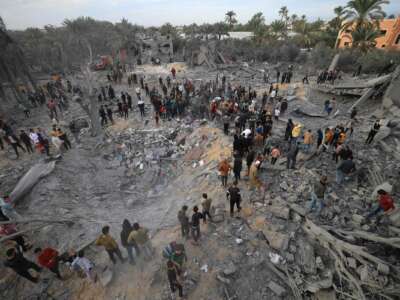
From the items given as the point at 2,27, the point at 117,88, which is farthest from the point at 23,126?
the point at 117,88

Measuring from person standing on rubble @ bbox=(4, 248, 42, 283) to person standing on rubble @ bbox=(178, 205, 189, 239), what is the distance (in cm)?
365

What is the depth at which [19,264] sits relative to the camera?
470 centimetres

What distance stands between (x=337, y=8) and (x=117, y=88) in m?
26.4

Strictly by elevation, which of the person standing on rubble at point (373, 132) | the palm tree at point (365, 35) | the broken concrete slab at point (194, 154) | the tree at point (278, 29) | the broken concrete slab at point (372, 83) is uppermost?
the tree at point (278, 29)

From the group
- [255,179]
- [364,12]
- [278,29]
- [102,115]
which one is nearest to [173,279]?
[255,179]

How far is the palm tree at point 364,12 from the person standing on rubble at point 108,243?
25509 millimetres

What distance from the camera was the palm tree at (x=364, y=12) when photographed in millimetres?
17922

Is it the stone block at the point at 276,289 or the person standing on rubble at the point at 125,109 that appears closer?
the stone block at the point at 276,289

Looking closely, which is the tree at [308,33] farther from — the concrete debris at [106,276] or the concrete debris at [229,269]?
the concrete debris at [106,276]

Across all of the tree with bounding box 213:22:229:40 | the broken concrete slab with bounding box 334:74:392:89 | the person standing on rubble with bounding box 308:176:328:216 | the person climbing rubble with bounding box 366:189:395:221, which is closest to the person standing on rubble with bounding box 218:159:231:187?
the person standing on rubble with bounding box 308:176:328:216

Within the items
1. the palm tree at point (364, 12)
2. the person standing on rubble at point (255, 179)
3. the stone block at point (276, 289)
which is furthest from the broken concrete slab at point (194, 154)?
the palm tree at point (364, 12)

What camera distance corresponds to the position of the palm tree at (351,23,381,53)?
19.2 metres

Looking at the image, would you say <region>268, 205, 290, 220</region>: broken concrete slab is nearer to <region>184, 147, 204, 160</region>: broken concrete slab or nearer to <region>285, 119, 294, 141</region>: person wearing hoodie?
<region>285, 119, 294, 141</region>: person wearing hoodie

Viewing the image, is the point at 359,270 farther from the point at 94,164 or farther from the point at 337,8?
the point at 337,8
